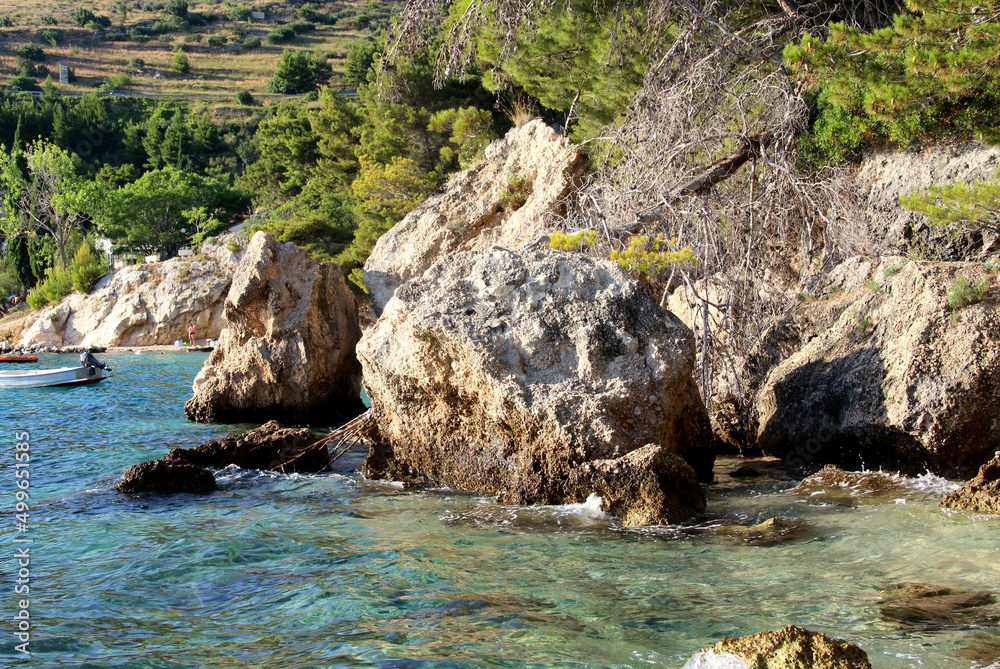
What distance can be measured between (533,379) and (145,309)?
3158 centimetres

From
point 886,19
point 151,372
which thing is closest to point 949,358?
point 886,19

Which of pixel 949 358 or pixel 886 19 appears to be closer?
pixel 949 358

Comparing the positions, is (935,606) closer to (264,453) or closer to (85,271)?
(264,453)

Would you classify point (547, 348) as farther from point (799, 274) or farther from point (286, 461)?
point (799, 274)

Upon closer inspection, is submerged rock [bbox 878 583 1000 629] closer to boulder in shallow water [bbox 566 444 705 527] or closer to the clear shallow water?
the clear shallow water

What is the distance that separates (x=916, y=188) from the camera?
9.80 metres

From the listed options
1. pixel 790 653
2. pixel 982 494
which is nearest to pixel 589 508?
pixel 982 494

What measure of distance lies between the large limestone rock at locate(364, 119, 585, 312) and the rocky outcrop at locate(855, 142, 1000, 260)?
10.5 meters

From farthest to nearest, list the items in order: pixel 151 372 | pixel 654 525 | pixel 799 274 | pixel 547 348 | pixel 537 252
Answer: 1. pixel 151 372
2. pixel 799 274
3. pixel 537 252
4. pixel 547 348
5. pixel 654 525

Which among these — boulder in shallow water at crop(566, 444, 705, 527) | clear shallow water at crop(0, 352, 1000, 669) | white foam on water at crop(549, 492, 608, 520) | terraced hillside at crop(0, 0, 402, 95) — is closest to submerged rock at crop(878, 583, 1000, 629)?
clear shallow water at crop(0, 352, 1000, 669)

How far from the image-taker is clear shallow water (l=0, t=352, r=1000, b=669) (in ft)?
12.9

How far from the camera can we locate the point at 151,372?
72.1 ft

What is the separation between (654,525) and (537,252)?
122 inches

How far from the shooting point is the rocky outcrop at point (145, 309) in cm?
3384
